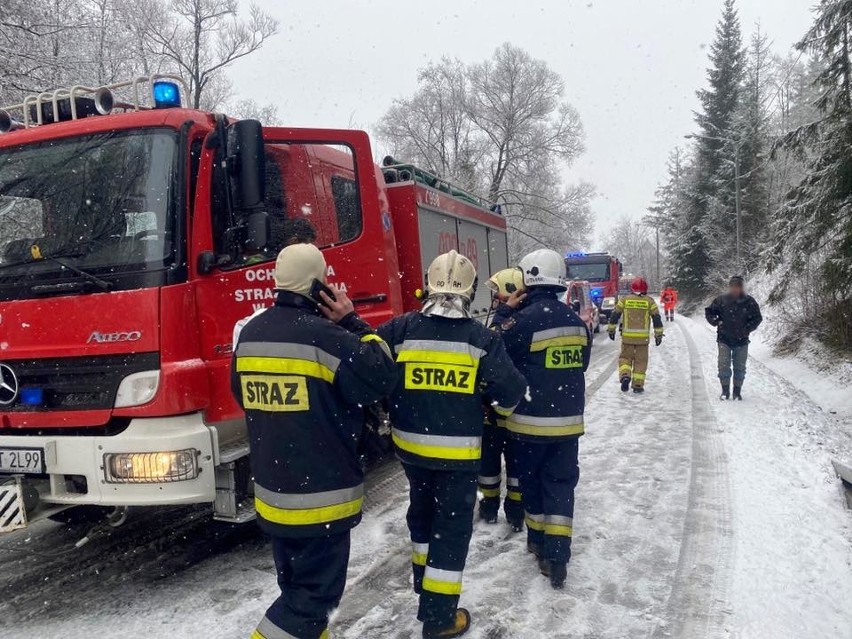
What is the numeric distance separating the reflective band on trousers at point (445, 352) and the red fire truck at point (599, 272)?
19358 mm

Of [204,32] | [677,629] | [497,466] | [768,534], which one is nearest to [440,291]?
[497,466]

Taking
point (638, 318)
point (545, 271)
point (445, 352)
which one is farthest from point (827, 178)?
point (445, 352)

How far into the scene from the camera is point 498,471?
4754 mm

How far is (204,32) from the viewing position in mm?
24797

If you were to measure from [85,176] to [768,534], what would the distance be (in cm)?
523

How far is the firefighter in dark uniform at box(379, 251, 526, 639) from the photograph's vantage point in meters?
3.26

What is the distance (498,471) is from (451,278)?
2017 mm

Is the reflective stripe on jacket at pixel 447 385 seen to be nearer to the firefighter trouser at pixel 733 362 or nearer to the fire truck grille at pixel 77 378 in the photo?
the fire truck grille at pixel 77 378

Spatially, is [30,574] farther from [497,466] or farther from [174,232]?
[497,466]

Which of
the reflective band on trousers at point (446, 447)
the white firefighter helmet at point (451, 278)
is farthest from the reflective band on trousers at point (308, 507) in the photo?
the white firefighter helmet at point (451, 278)

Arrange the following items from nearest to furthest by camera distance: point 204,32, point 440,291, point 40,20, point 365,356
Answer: point 365,356
point 440,291
point 40,20
point 204,32

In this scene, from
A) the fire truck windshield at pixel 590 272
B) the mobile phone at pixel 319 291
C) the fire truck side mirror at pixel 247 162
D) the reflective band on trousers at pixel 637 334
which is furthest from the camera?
the fire truck windshield at pixel 590 272

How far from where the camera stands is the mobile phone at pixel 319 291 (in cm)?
287

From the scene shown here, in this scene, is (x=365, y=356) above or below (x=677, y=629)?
Answer: above
